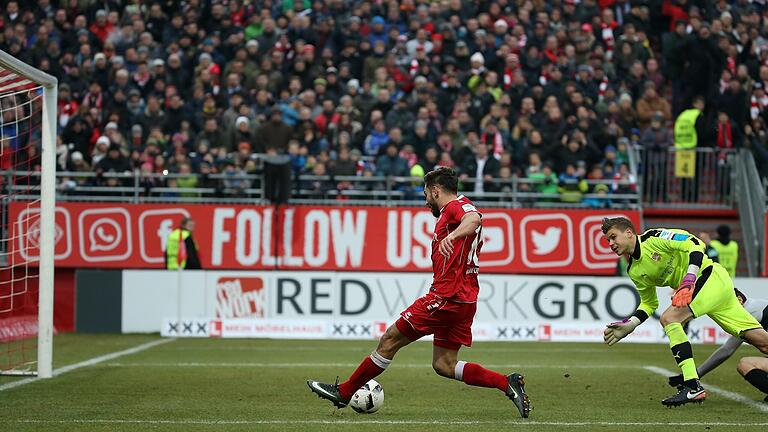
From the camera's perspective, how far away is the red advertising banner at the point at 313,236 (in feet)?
70.8

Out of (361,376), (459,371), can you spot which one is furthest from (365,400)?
(459,371)

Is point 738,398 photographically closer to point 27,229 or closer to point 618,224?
point 618,224

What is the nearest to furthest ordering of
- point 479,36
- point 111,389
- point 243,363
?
point 111,389
point 243,363
point 479,36

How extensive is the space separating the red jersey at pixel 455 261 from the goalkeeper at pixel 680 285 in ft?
4.78

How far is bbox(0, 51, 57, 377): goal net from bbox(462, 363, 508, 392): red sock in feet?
16.7

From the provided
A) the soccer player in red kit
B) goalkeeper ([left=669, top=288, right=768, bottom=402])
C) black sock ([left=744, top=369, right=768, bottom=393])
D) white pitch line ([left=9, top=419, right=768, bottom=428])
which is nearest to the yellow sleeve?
goalkeeper ([left=669, top=288, right=768, bottom=402])

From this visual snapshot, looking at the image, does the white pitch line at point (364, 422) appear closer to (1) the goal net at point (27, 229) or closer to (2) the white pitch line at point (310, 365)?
(1) the goal net at point (27, 229)

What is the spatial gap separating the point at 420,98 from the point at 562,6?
4932 mm

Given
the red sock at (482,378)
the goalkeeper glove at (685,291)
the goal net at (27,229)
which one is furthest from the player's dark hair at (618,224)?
the goal net at (27,229)

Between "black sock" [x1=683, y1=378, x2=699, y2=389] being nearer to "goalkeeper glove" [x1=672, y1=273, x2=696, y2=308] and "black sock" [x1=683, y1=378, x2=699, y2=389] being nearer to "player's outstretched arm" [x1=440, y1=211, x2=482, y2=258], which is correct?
"goalkeeper glove" [x1=672, y1=273, x2=696, y2=308]

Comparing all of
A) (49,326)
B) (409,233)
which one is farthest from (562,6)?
(49,326)

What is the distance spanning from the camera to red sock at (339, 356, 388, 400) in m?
8.95

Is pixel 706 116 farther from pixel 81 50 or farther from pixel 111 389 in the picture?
pixel 111 389

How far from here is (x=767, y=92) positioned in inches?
886
